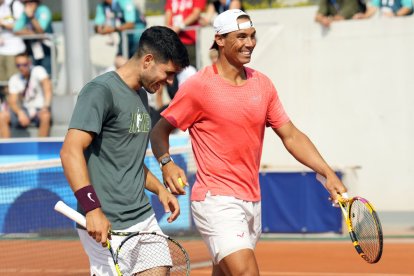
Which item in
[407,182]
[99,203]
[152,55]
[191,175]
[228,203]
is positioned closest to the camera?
[99,203]

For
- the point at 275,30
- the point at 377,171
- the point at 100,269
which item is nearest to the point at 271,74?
the point at 275,30

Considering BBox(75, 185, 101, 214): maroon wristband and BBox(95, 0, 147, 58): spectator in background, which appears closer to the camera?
BBox(75, 185, 101, 214): maroon wristband

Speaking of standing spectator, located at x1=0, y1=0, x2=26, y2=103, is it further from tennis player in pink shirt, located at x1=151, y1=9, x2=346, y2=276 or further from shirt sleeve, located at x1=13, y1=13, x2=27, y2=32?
tennis player in pink shirt, located at x1=151, y1=9, x2=346, y2=276

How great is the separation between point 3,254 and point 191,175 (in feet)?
9.54

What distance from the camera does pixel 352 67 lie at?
16.0 meters

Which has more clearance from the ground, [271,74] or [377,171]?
[271,74]

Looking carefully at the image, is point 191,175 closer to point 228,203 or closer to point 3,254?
point 3,254

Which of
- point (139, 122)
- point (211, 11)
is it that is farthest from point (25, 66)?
point (139, 122)

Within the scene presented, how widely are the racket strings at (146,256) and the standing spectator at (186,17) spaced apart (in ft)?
33.4

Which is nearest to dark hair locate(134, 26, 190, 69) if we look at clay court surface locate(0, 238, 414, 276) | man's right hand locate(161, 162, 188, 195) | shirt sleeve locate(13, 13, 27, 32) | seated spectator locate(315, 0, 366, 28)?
man's right hand locate(161, 162, 188, 195)

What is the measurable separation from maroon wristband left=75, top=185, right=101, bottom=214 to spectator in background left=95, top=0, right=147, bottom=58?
35.3 feet

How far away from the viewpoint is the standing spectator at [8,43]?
1741 cm

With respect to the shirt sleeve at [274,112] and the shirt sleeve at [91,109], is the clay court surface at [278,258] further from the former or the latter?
the shirt sleeve at [91,109]

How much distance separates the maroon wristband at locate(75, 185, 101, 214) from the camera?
221 inches
